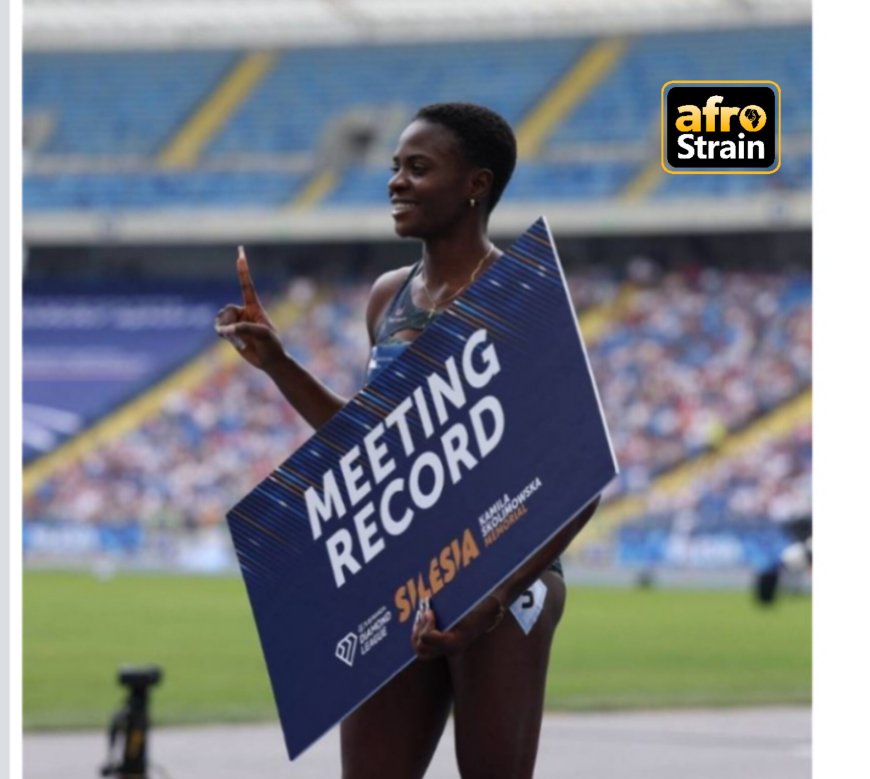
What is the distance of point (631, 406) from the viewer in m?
27.5

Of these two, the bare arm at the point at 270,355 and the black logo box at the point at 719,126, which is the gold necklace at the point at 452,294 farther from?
the black logo box at the point at 719,126

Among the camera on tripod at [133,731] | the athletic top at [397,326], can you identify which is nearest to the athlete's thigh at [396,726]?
the athletic top at [397,326]

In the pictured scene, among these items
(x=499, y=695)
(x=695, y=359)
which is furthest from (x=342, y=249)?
(x=499, y=695)

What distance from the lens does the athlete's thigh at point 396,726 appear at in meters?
3.32

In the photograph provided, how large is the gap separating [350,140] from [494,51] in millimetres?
2795

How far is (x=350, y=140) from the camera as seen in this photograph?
3162cm

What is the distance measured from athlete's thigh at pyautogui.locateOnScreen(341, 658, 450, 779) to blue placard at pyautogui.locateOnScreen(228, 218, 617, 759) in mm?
172

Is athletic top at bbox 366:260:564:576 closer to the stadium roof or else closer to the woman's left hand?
the woman's left hand

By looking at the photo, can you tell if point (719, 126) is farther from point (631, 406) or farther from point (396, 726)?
point (631, 406)

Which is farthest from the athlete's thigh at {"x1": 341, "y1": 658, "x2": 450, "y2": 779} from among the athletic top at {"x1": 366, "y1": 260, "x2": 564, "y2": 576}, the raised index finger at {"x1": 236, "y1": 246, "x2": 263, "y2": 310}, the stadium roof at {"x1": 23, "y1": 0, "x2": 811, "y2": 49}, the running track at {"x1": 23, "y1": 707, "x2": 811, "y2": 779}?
the stadium roof at {"x1": 23, "y1": 0, "x2": 811, "y2": 49}

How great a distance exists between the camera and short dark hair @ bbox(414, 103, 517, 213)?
3303mm

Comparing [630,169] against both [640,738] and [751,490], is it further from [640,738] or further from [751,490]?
[640,738]

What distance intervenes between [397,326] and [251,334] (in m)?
0.26
